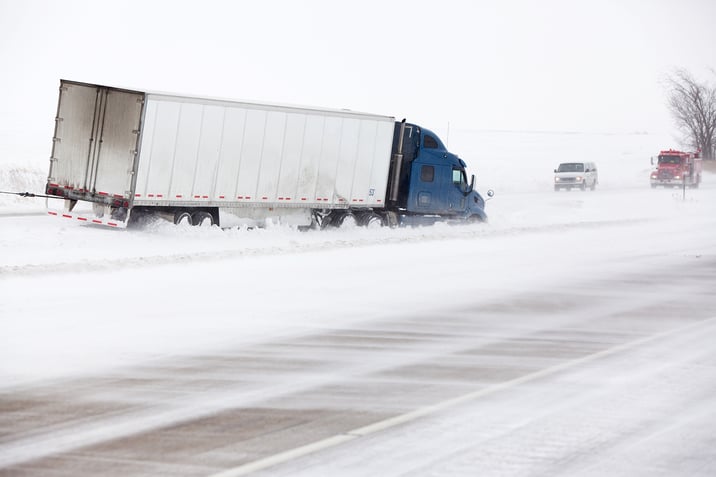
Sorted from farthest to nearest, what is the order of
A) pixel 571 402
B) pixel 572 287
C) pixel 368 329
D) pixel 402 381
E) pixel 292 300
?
pixel 572 287 → pixel 292 300 → pixel 368 329 → pixel 402 381 → pixel 571 402

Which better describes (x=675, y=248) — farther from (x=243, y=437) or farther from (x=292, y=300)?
(x=243, y=437)

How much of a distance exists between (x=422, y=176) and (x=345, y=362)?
59.5 ft

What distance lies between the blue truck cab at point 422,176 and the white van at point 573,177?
29.8 meters

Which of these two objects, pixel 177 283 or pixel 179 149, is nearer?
A: pixel 177 283

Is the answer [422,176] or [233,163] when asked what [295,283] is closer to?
[233,163]

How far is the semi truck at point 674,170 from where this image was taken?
63844 millimetres

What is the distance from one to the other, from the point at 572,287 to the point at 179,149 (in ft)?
31.3

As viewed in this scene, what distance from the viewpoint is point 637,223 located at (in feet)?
113

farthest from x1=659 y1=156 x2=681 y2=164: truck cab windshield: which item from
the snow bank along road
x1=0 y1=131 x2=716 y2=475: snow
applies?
the snow bank along road

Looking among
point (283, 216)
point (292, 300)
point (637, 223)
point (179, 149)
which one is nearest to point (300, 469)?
point (292, 300)

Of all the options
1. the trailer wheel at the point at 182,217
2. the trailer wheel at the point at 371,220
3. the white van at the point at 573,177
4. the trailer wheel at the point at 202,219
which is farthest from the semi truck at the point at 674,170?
the trailer wheel at the point at 182,217

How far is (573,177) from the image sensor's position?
191ft

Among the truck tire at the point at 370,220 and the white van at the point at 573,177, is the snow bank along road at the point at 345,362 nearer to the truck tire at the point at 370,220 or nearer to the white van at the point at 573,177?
the truck tire at the point at 370,220

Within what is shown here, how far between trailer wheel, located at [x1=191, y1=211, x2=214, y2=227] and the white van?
3636 centimetres
